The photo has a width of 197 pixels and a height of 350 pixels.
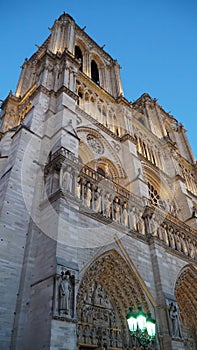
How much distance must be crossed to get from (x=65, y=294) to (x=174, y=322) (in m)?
3.92

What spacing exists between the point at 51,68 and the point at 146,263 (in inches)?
410

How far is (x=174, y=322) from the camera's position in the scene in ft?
26.5

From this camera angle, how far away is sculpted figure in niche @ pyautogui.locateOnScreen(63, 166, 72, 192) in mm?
8003

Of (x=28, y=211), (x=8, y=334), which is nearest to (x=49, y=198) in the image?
(x=28, y=211)

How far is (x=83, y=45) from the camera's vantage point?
19594 mm

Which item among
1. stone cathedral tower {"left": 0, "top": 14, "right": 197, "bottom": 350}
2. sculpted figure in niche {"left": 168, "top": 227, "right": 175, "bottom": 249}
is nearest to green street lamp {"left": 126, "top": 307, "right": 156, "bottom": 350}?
stone cathedral tower {"left": 0, "top": 14, "right": 197, "bottom": 350}

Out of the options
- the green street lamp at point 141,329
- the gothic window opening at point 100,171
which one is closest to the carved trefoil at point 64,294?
the green street lamp at point 141,329

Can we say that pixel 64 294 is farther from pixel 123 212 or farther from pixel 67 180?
pixel 123 212

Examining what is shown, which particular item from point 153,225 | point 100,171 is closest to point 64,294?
point 153,225

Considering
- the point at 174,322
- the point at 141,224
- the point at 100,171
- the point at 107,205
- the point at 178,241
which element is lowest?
the point at 174,322

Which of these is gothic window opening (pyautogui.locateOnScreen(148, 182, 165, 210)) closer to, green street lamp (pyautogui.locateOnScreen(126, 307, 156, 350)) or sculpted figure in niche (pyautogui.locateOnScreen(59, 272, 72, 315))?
sculpted figure in niche (pyautogui.locateOnScreen(59, 272, 72, 315))

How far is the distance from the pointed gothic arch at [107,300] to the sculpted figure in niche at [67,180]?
82.8 inches

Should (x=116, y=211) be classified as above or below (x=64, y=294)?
above

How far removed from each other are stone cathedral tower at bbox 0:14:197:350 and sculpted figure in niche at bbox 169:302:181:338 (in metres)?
0.03
